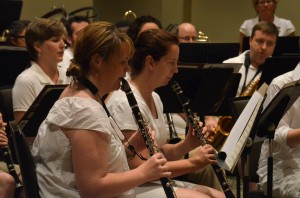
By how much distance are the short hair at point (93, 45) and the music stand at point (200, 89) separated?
52.1 inches

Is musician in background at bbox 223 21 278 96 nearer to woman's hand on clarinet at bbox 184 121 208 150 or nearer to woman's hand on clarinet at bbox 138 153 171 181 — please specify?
woman's hand on clarinet at bbox 184 121 208 150

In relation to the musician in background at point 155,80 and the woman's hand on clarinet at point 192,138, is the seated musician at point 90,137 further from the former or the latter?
the woman's hand on clarinet at point 192,138

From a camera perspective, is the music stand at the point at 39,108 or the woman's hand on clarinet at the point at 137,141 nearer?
the woman's hand on clarinet at the point at 137,141

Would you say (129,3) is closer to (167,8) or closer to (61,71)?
(167,8)

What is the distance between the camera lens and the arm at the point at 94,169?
197 centimetres

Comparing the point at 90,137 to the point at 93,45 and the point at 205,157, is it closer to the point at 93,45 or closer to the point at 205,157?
the point at 93,45

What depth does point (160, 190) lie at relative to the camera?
2.52 metres

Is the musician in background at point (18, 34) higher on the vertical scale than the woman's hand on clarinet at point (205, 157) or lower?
lower

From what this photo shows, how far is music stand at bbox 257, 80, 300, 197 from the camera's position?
8.02 feet

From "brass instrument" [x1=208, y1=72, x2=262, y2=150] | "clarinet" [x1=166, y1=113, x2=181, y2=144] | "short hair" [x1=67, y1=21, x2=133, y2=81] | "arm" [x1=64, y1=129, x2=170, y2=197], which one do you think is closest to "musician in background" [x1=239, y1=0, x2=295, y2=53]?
"brass instrument" [x1=208, y1=72, x2=262, y2=150]

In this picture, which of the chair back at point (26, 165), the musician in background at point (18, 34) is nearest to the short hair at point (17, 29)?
the musician in background at point (18, 34)

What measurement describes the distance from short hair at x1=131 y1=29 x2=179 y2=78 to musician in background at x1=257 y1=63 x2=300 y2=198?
0.57 m

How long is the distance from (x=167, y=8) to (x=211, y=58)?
3578 mm

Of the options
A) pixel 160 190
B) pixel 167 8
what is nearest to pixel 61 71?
pixel 160 190
